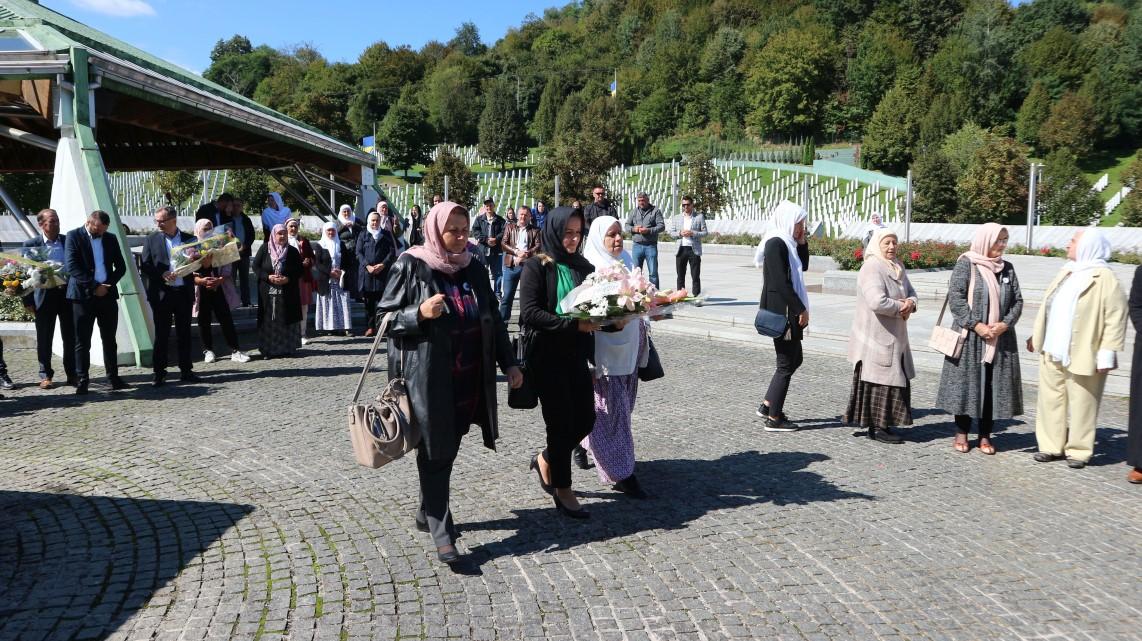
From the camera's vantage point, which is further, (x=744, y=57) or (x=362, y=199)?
(x=744, y=57)

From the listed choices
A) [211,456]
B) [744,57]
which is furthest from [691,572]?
[744,57]

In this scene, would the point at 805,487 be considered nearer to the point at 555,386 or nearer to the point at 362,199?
the point at 555,386

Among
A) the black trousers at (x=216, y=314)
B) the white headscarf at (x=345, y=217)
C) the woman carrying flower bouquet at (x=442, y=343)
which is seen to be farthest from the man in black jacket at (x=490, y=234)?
the woman carrying flower bouquet at (x=442, y=343)

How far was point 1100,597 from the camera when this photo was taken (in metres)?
4.38

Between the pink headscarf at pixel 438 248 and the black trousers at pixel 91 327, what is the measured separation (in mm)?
6165

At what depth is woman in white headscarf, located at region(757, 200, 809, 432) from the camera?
7.44m

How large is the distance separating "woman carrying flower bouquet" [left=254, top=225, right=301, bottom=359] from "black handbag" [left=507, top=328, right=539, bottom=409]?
7187mm

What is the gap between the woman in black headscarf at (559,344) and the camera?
523cm

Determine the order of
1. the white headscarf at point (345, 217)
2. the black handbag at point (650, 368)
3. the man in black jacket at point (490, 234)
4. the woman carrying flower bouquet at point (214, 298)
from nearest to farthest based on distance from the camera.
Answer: the black handbag at point (650, 368) < the woman carrying flower bouquet at point (214, 298) < the white headscarf at point (345, 217) < the man in black jacket at point (490, 234)

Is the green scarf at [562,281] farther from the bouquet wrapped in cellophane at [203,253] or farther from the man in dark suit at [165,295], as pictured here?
the bouquet wrapped in cellophane at [203,253]

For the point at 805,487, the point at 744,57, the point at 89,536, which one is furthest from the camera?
the point at 744,57

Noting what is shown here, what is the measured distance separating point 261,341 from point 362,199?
7.25m

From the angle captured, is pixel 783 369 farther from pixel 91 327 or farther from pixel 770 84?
pixel 770 84

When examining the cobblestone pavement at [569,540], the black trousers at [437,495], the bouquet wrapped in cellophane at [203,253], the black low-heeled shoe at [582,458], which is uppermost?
the bouquet wrapped in cellophane at [203,253]
